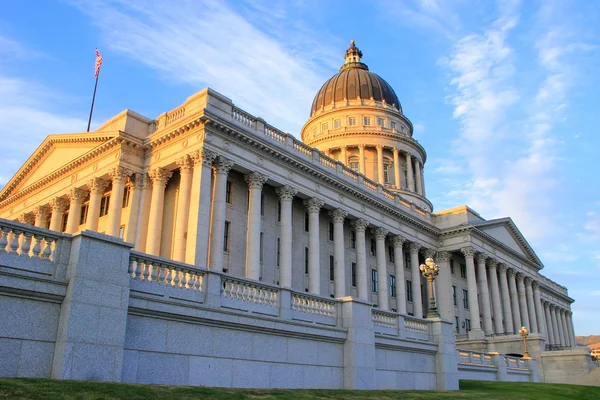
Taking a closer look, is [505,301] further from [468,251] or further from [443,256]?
[443,256]

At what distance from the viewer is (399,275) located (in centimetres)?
5391

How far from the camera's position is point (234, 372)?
53.0 feet

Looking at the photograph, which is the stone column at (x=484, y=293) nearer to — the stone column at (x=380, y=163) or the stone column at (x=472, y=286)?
the stone column at (x=472, y=286)

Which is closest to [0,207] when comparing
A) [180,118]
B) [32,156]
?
[32,156]

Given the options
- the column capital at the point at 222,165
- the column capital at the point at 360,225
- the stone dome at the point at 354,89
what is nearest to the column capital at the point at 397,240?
the column capital at the point at 360,225

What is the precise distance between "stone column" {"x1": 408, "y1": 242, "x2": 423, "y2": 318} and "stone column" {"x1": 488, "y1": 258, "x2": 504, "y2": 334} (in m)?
10.8

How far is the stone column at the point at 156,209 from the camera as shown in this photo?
3784cm

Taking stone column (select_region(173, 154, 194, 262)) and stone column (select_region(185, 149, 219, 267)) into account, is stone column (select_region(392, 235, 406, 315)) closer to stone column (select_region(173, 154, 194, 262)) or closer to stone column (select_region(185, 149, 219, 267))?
stone column (select_region(185, 149, 219, 267))

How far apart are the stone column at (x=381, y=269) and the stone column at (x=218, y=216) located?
64.8 feet

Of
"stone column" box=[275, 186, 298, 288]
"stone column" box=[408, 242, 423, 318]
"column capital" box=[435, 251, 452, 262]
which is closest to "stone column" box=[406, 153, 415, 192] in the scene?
"column capital" box=[435, 251, 452, 262]

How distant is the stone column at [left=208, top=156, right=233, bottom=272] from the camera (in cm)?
3488

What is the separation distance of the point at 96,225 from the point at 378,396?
94.0 ft

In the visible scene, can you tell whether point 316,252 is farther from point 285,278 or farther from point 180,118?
point 180,118

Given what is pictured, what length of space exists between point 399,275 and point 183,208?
83.9ft
